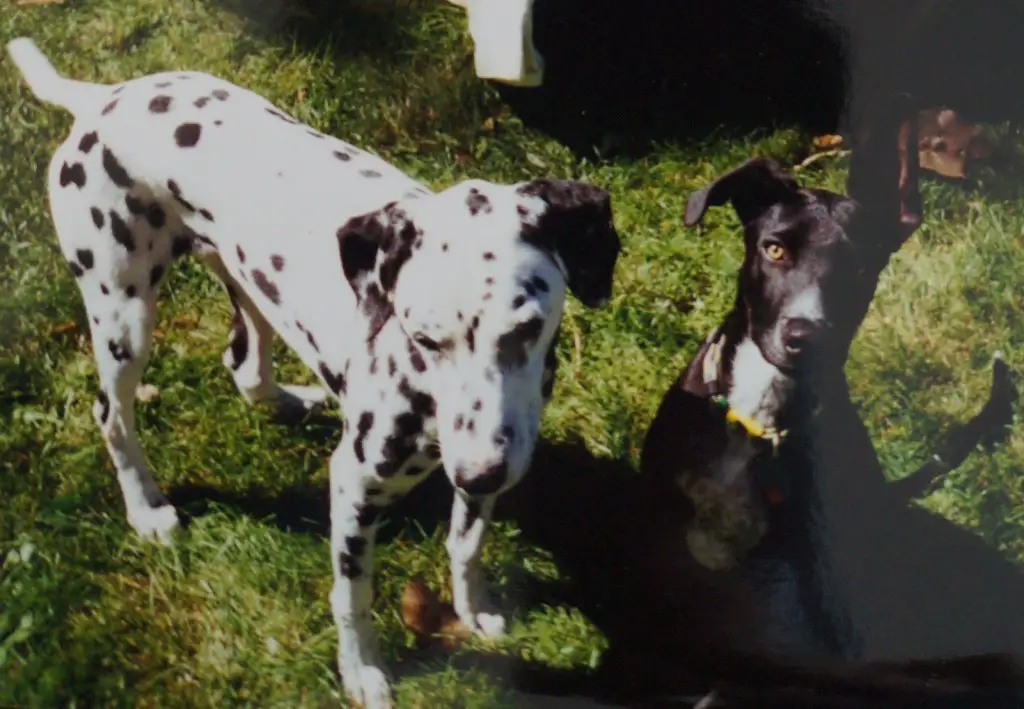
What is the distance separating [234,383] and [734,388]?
1.51 ft

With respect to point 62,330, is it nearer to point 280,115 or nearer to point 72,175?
point 72,175

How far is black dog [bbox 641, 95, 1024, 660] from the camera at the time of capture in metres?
0.85

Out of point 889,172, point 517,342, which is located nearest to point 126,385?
point 517,342

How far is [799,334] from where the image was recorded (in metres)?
0.86

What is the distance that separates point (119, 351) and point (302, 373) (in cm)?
17

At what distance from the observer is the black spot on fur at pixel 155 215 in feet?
3.38

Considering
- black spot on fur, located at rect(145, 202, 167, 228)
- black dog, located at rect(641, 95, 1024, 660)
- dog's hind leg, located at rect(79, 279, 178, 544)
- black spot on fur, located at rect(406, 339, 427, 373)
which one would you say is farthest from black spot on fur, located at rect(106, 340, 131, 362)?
black dog, located at rect(641, 95, 1024, 660)

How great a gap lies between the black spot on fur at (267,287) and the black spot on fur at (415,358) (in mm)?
163

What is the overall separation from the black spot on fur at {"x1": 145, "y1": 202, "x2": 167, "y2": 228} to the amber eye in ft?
1.73

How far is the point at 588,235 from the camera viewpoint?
88 cm

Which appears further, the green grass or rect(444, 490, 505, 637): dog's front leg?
rect(444, 490, 505, 637): dog's front leg

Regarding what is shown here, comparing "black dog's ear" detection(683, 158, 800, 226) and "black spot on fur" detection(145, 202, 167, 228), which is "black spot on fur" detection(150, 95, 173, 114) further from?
"black dog's ear" detection(683, 158, 800, 226)

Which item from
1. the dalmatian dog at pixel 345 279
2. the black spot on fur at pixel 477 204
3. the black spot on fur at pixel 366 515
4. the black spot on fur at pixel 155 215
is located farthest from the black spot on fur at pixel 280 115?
the black spot on fur at pixel 366 515

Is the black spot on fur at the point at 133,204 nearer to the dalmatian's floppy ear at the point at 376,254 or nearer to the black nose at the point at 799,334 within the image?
the dalmatian's floppy ear at the point at 376,254
